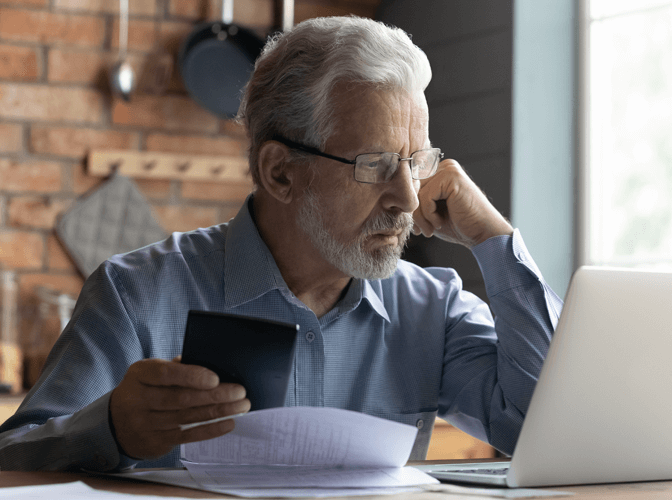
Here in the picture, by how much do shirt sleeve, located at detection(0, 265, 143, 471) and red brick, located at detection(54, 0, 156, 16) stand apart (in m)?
1.72

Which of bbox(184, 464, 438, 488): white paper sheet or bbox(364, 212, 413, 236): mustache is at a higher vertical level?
bbox(364, 212, 413, 236): mustache

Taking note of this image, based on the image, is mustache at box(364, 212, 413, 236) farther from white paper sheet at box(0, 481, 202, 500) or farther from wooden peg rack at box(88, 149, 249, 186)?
wooden peg rack at box(88, 149, 249, 186)

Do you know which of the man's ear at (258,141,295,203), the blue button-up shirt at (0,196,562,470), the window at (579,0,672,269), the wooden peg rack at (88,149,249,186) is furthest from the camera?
the wooden peg rack at (88,149,249,186)

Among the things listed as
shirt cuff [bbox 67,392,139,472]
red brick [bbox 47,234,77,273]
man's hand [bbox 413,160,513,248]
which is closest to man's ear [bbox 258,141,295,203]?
man's hand [bbox 413,160,513,248]

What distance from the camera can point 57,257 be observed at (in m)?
2.47

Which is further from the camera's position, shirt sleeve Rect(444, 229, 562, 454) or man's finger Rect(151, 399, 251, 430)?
shirt sleeve Rect(444, 229, 562, 454)

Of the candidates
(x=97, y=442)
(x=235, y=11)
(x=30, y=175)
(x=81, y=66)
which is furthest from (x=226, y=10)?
(x=97, y=442)

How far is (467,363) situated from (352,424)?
0.57 m

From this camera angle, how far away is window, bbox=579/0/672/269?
216 centimetres

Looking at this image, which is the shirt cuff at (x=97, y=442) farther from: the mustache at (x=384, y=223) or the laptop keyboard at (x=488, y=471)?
the mustache at (x=384, y=223)

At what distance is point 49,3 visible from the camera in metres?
→ 2.49

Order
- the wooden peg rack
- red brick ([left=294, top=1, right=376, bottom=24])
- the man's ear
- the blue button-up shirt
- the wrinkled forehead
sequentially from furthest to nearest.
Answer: red brick ([left=294, top=1, right=376, bottom=24]) < the wooden peg rack < the man's ear < the wrinkled forehead < the blue button-up shirt

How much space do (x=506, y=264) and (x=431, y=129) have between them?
1.32m

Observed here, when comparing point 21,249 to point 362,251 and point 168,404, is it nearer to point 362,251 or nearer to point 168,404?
point 362,251
